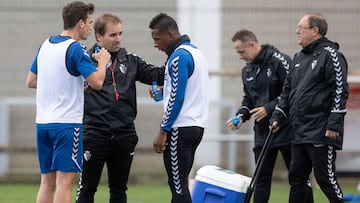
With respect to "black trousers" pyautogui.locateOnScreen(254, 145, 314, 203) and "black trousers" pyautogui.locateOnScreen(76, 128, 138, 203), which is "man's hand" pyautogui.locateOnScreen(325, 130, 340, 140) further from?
"black trousers" pyautogui.locateOnScreen(76, 128, 138, 203)

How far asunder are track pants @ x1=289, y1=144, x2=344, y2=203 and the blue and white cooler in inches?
19.6

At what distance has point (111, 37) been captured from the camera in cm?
910

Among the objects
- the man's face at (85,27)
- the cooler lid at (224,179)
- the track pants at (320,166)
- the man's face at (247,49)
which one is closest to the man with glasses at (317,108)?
the track pants at (320,166)

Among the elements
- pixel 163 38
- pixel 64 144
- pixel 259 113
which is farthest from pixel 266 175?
pixel 64 144

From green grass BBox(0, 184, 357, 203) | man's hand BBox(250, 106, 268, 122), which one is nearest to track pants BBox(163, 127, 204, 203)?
man's hand BBox(250, 106, 268, 122)

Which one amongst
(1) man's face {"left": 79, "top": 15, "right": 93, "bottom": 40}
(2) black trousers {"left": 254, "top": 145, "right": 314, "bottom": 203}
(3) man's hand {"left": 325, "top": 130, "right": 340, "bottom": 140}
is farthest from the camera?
(2) black trousers {"left": 254, "top": 145, "right": 314, "bottom": 203}

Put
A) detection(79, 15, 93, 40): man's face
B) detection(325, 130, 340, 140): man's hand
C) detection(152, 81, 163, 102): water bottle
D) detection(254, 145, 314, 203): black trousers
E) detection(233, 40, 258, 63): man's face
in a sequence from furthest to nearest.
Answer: detection(233, 40, 258, 63): man's face, detection(254, 145, 314, 203): black trousers, detection(152, 81, 163, 102): water bottle, detection(325, 130, 340, 140): man's hand, detection(79, 15, 93, 40): man's face

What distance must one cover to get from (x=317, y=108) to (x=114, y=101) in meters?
1.87

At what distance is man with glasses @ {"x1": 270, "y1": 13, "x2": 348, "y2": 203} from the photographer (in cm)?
912

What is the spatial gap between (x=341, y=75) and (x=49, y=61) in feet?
8.83

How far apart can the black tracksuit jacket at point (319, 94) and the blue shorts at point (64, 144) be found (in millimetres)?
2216

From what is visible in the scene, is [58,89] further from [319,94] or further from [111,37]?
[319,94]

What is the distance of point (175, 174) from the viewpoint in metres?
8.66

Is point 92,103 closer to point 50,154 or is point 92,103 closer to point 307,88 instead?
point 50,154
